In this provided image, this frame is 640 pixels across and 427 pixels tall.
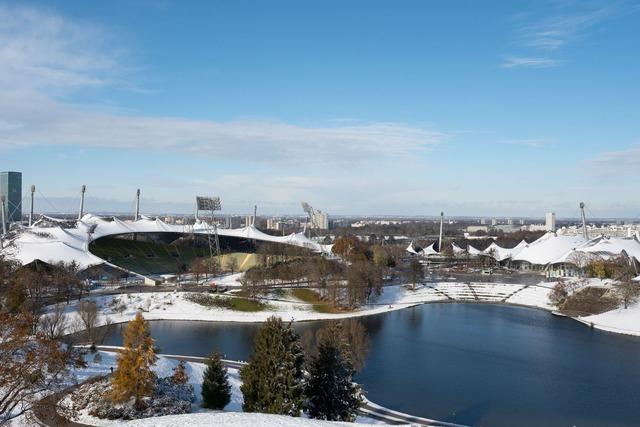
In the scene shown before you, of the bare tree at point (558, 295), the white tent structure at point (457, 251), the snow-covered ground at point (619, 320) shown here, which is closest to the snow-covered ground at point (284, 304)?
the bare tree at point (558, 295)

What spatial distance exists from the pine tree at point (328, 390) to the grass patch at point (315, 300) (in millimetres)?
17648

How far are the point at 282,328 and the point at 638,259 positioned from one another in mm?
36973

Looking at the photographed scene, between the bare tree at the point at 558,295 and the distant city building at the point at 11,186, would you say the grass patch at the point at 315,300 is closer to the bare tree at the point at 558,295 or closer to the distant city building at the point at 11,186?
→ the bare tree at the point at 558,295

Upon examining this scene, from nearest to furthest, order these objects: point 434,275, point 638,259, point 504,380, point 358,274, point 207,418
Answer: point 207,418 < point 504,380 < point 358,274 < point 638,259 < point 434,275

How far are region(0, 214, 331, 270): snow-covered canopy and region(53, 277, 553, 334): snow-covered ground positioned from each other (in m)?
5.91

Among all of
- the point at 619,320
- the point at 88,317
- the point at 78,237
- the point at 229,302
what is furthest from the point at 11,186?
the point at 619,320

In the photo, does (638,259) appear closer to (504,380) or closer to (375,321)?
(375,321)

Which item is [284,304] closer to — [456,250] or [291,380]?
[291,380]

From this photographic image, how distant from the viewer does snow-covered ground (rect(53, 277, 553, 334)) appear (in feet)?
93.9

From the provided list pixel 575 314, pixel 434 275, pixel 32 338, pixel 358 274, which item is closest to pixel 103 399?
pixel 32 338

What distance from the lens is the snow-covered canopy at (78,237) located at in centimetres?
3619

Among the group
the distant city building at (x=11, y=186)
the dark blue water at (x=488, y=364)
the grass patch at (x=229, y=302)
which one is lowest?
the dark blue water at (x=488, y=364)

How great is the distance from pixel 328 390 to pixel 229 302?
727 inches

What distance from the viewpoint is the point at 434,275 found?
4391cm
